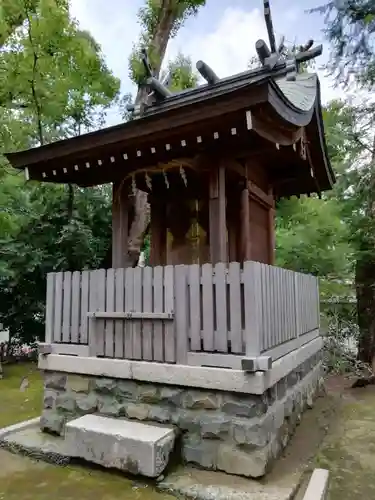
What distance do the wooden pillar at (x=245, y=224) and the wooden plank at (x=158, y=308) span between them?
1.32m

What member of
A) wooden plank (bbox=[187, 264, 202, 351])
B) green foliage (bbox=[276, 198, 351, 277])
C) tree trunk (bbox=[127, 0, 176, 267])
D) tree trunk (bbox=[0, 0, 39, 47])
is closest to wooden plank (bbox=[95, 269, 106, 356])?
wooden plank (bbox=[187, 264, 202, 351])

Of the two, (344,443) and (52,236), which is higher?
(52,236)

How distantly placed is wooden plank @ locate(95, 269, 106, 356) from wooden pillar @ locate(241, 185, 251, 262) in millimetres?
1699

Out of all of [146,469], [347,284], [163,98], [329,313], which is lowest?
[146,469]

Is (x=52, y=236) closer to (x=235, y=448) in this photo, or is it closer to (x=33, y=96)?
(x=33, y=96)

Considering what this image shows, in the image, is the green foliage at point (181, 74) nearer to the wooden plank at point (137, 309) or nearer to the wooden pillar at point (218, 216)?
the wooden pillar at point (218, 216)

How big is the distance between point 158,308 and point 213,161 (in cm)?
167

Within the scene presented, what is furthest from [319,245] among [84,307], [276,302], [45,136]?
[45,136]

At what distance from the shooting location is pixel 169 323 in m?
3.65

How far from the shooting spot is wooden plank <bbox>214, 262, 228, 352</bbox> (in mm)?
3383

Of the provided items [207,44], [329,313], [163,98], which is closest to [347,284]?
[329,313]

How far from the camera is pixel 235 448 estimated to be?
3.17 metres

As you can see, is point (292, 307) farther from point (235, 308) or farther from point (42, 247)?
point (42, 247)

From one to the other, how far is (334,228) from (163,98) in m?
4.40
